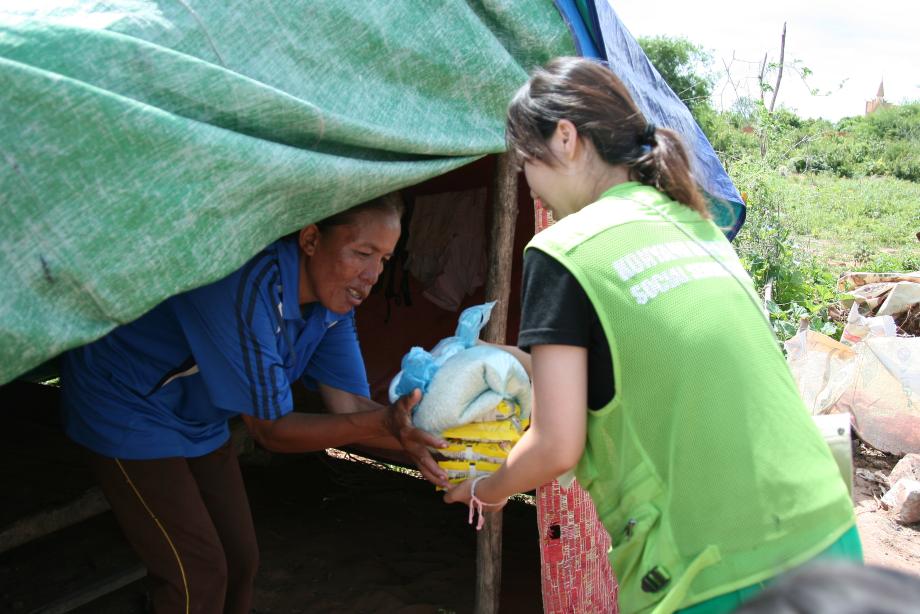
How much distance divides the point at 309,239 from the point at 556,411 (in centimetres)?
119

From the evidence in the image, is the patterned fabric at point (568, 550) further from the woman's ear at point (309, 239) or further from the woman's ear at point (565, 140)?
the woman's ear at point (565, 140)

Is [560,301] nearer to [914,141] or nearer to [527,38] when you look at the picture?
[527,38]

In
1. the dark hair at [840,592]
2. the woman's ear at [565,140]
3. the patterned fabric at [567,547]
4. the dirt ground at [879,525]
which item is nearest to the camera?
the dark hair at [840,592]

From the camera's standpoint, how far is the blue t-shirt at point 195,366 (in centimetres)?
229

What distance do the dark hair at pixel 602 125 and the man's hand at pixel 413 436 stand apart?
2.92 feet

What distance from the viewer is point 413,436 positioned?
8.13 ft

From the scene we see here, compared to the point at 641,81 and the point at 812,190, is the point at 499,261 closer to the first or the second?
the point at 641,81

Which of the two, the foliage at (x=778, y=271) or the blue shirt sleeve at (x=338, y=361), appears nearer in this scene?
the blue shirt sleeve at (x=338, y=361)

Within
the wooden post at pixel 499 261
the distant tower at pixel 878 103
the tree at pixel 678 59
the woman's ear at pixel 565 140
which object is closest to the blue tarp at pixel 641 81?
the wooden post at pixel 499 261

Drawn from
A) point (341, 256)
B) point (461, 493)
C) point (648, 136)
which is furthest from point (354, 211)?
point (648, 136)

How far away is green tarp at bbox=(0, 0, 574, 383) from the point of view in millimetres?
1842

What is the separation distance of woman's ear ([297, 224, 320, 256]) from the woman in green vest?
1056 mm

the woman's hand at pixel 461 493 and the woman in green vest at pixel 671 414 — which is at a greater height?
the woman in green vest at pixel 671 414

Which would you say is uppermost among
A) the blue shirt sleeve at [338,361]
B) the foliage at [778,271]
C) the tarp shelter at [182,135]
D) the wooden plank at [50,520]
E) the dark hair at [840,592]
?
the dark hair at [840,592]
